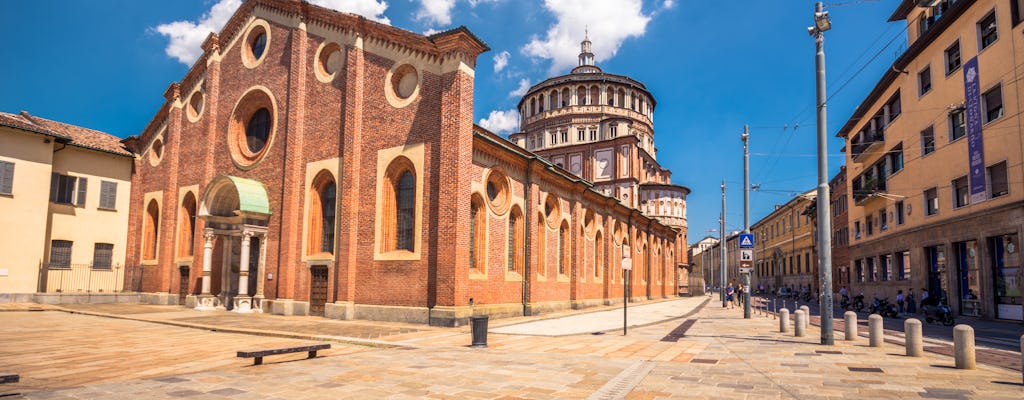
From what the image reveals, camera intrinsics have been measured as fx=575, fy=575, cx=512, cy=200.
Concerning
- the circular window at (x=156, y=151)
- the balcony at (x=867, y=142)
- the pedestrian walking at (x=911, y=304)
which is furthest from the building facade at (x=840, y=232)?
the circular window at (x=156, y=151)

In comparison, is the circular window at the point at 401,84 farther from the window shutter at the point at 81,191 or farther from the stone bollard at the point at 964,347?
the window shutter at the point at 81,191

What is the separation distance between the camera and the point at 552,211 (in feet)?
93.5

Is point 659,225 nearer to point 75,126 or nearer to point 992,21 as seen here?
point 992,21

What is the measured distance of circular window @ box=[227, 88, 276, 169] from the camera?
25.8 metres

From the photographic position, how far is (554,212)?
93.6ft

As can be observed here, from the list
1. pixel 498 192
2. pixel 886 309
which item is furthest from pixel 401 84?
pixel 886 309

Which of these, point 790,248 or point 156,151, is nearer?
point 156,151

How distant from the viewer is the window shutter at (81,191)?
2969 cm

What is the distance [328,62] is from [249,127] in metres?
6.56

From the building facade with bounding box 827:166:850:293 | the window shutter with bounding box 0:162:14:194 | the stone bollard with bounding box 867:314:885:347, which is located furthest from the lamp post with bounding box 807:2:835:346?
the building facade with bounding box 827:166:850:293

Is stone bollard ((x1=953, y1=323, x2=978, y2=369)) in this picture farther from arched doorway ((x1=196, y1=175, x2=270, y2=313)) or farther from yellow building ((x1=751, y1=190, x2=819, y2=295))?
yellow building ((x1=751, y1=190, x2=819, y2=295))

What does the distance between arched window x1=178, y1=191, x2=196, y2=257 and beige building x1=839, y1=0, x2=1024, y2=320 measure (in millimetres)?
34866

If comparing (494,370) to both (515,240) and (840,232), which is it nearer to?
(515,240)

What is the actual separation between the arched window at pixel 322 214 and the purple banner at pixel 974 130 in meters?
25.9
